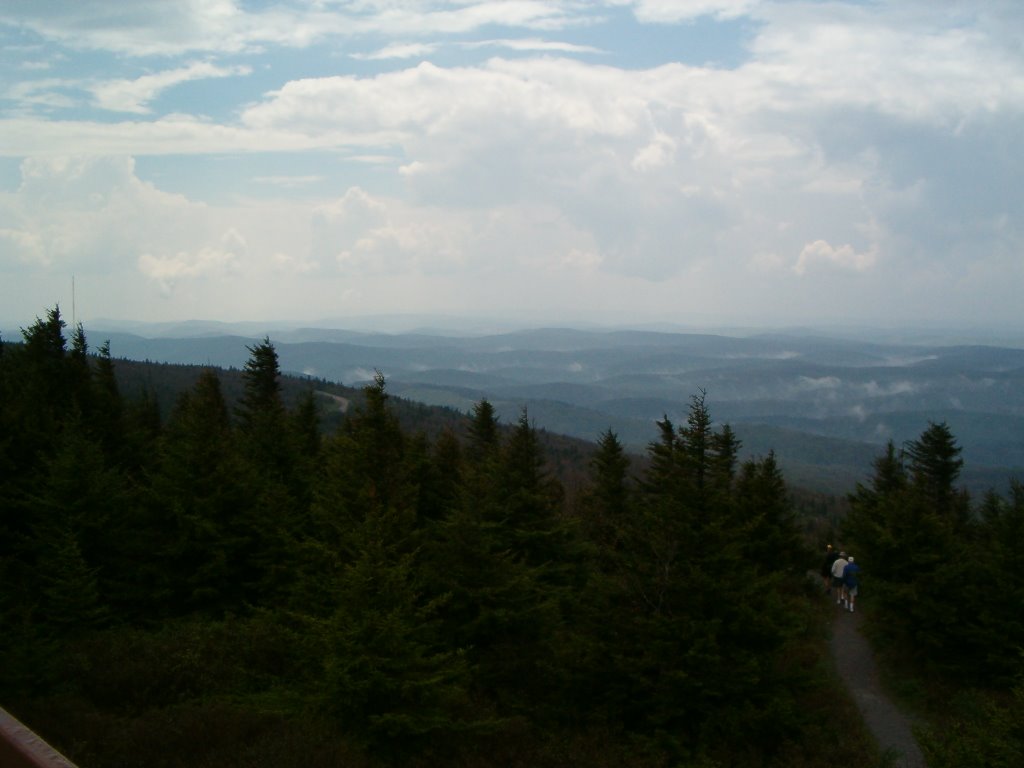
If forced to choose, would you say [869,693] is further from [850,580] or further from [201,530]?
[201,530]

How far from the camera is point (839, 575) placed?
2266cm

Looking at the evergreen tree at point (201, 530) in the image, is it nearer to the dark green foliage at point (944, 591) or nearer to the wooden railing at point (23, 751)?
the dark green foliage at point (944, 591)

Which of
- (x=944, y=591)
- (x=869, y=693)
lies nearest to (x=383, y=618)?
(x=869, y=693)

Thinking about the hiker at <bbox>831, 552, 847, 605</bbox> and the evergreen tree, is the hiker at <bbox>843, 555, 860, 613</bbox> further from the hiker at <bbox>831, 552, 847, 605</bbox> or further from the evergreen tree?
the evergreen tree

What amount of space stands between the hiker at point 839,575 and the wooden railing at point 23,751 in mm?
23457

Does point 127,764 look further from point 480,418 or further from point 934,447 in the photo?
point 934,447

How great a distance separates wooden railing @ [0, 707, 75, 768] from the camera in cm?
244

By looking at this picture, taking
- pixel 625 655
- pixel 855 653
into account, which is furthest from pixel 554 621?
pixel 855 653

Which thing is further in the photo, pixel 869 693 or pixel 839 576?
pixel 839 576

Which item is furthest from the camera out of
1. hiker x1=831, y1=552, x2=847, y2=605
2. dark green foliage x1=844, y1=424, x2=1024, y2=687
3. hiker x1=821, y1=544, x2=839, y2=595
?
hiker x1=821, y1=544, x2=839, y2=595

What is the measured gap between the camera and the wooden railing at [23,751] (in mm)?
2442

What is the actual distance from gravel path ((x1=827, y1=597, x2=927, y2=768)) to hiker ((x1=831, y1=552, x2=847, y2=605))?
0.80 metres

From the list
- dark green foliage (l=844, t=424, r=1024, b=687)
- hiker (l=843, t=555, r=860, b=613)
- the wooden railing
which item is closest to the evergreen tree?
dark green foliage (l=844, t=424, r=1024, b=687)

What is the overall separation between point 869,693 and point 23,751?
1828 centimetres
